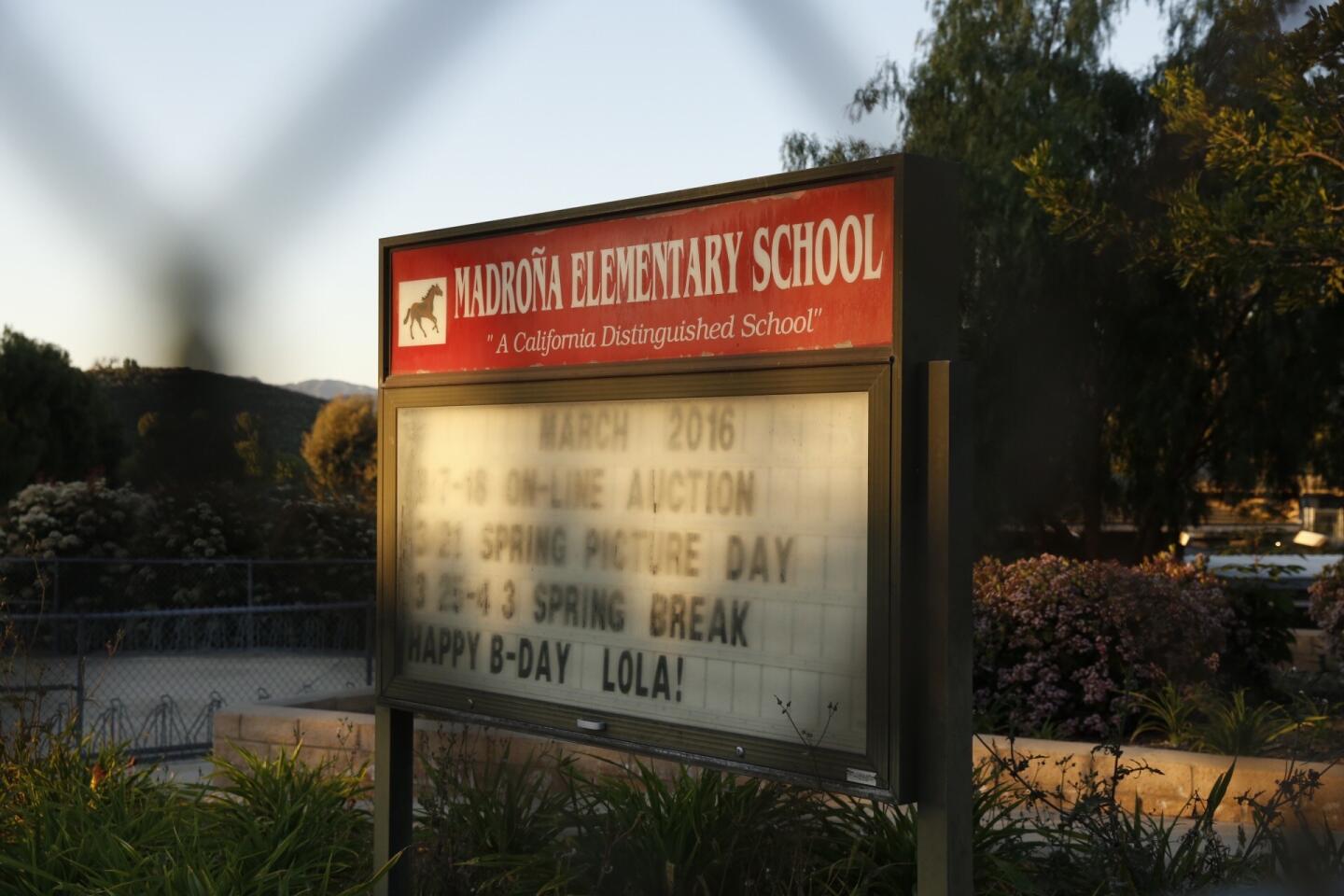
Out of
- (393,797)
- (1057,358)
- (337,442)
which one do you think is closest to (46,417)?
(337,442)

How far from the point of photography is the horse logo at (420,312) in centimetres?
469


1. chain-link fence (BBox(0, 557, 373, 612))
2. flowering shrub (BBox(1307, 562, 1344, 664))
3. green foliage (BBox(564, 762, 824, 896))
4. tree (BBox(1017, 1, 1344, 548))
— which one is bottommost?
green foliage (BBox(564, 762, 824, 896))

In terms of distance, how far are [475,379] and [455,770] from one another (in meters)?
Result: 1.86

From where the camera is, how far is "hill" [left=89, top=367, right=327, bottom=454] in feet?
2.49

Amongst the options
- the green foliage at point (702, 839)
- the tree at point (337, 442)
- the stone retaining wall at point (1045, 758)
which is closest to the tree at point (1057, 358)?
the stone retaining wall at point (1045, 758)

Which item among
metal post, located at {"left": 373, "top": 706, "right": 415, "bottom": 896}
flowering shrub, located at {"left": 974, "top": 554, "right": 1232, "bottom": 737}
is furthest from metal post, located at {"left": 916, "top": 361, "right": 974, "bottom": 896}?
flowering shrub, located at {"left": 974, "top": 554, "right": 1232, "bottom": 737}

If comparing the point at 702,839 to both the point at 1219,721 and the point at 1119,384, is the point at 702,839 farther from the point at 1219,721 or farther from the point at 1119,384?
the point at 1119,384

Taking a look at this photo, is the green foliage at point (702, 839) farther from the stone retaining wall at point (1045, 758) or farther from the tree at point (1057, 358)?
the tree at point (1057, 358)

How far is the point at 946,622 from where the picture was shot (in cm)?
338

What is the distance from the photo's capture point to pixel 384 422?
4945 mm

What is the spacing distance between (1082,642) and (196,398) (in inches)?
337

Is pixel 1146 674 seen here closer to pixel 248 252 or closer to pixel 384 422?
pixel 384 422

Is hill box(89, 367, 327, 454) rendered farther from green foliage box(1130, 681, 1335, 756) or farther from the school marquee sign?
green foliage box(1130, 681, 1335, 756)

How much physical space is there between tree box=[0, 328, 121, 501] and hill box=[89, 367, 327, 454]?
0.02m
